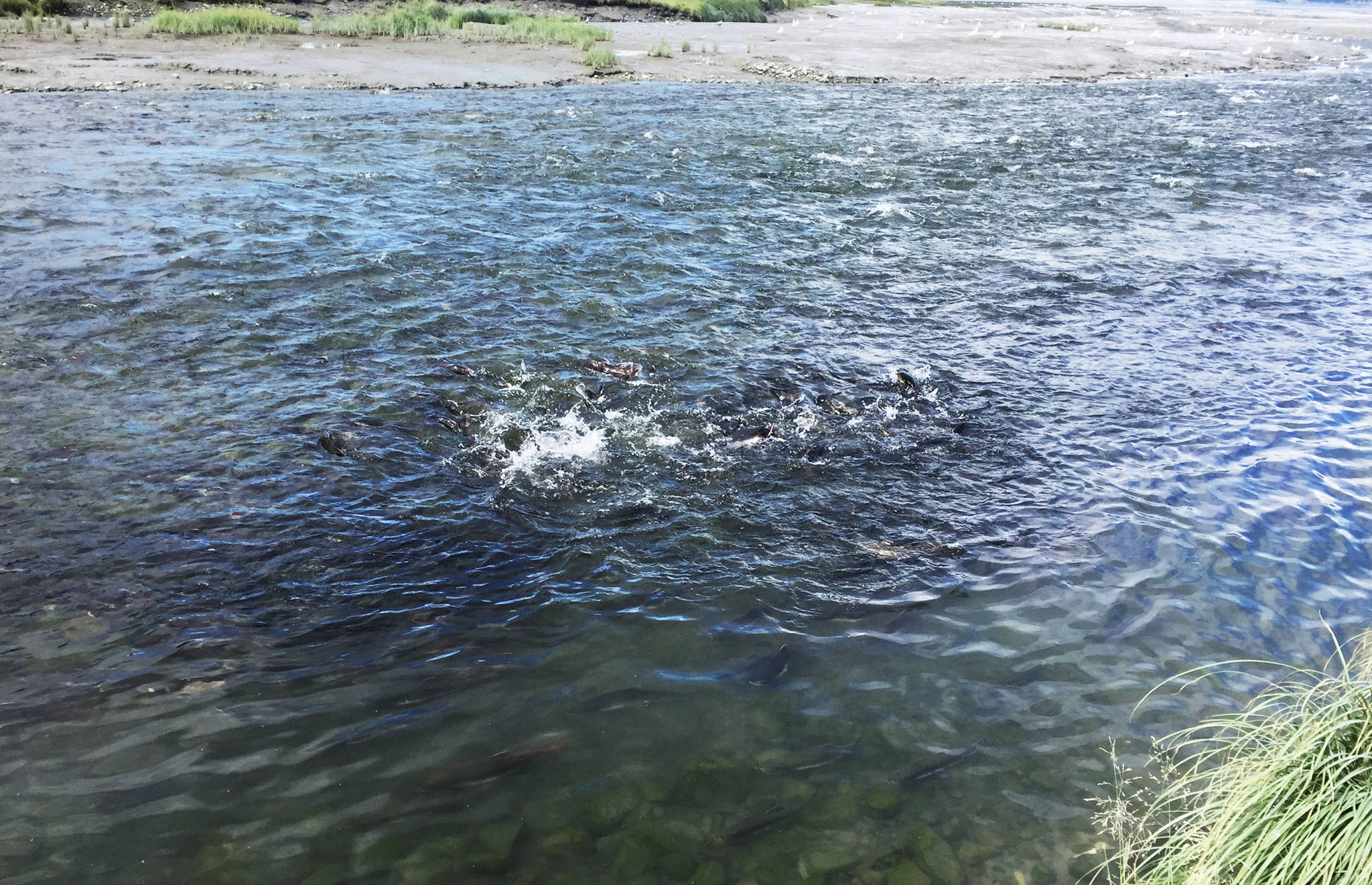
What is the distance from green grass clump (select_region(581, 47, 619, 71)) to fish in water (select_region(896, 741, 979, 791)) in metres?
37.8

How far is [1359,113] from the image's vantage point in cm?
3559

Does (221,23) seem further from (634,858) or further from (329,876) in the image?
(634,858)

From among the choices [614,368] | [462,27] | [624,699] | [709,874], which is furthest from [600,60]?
[709,874]

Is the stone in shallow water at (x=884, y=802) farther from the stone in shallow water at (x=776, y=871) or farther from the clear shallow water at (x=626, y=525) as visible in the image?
the stone in shallow water at (x=776, y=871)

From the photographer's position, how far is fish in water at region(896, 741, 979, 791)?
6.27 metres

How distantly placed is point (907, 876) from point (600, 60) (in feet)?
132

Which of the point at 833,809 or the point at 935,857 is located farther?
the point at 833,809

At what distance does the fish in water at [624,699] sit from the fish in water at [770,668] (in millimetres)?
608

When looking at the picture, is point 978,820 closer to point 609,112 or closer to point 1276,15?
point 609,112

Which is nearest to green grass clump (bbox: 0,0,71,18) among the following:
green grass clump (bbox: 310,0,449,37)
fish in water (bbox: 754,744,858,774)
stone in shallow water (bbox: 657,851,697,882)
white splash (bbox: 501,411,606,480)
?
green grass clump (bbox: 310,0,449,37)

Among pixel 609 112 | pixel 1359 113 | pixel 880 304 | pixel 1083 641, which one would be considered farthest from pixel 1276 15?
pixel 1083 641

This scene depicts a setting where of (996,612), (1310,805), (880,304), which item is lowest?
(996,612)

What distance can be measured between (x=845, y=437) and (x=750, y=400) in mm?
1354

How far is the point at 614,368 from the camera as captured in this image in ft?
39.7
